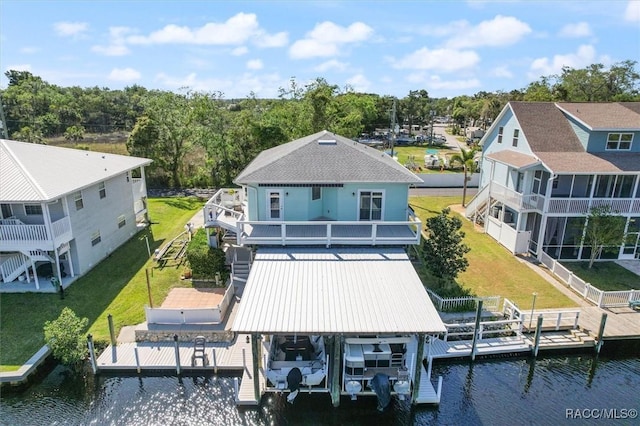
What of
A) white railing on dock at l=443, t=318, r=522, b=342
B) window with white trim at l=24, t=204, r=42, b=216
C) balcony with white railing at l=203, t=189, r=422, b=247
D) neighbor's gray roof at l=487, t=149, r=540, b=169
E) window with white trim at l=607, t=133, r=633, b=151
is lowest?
white railing on dock at l=443, t=318, r=522, b=342

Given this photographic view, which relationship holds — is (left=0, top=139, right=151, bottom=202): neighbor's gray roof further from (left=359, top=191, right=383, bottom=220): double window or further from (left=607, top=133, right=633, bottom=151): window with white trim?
(left=607, top=133, right=633, bottom=151): window with white trim

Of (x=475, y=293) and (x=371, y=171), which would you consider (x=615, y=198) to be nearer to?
(x=475, y=293)

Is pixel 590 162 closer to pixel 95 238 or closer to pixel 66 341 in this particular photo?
pixel 66 341

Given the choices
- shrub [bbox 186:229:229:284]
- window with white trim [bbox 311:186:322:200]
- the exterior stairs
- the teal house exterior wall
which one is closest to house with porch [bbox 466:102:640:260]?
the teal house exterior wall

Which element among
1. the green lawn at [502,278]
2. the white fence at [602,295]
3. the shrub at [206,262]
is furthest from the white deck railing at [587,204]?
the shrub at [206,262]

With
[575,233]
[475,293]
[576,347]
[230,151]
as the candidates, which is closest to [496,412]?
[576,347]

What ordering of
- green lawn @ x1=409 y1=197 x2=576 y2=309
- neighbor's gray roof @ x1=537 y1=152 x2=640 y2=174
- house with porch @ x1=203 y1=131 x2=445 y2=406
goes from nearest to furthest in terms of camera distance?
house with porch @ x1=203 y1=131 x2=445 y2=406 < green lawn @ x1=409 y1=197 x2=576 y2=309 < neighbor's gray roof @ x1=537 y1=152 x2=640 y2=174

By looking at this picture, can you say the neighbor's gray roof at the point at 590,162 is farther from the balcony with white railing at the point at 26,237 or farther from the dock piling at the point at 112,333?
the balcony with white railing at the point at 26,237

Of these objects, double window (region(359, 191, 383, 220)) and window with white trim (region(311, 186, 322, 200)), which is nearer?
window with white trim (region(311, 186, 322, 200))
